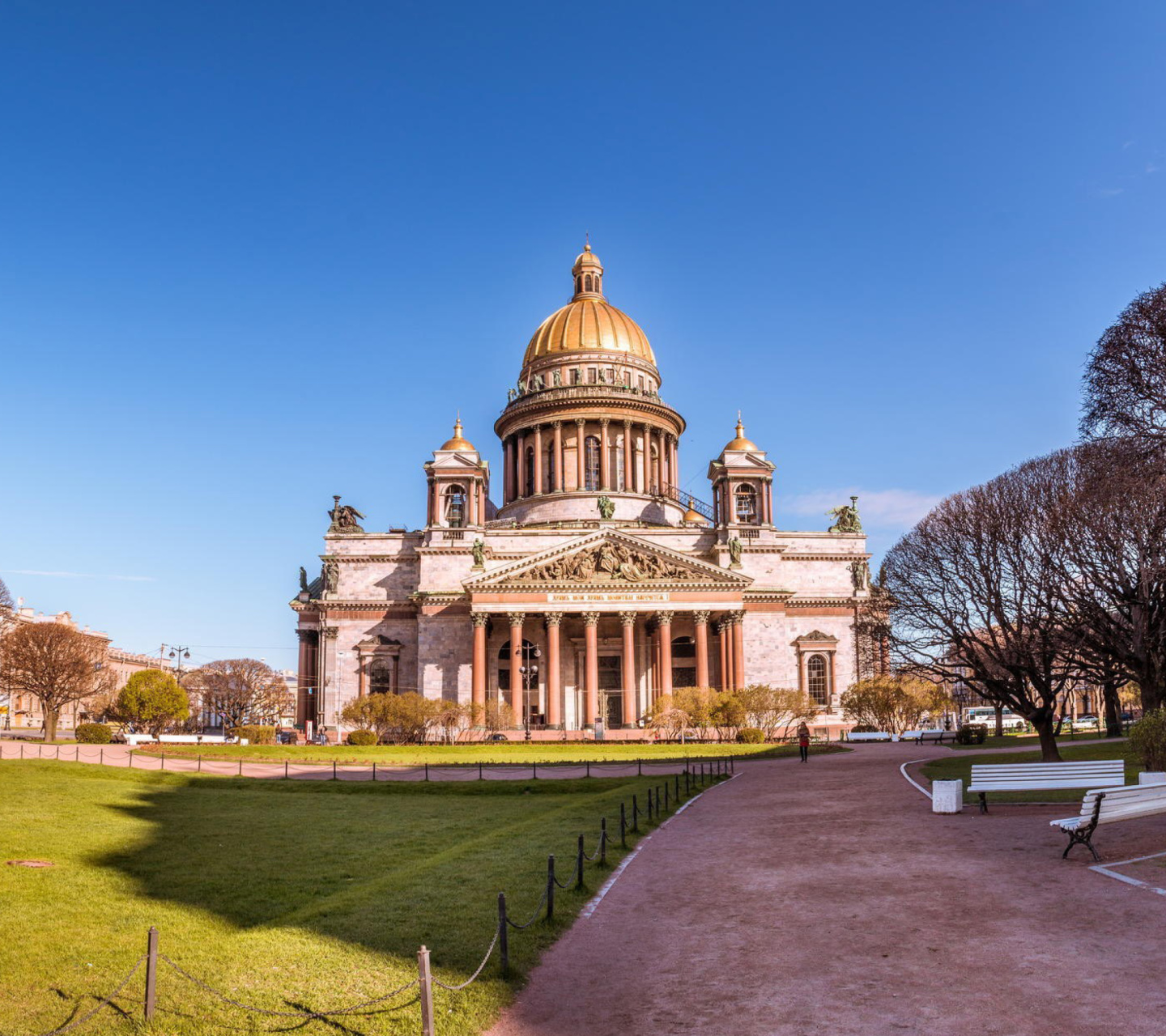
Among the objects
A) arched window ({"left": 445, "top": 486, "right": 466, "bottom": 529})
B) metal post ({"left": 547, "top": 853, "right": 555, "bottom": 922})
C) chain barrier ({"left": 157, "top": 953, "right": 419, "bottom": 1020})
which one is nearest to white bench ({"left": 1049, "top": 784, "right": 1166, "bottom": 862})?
metal post ({"left": 547, "top": 853, "right": 555, "bottom": 922})

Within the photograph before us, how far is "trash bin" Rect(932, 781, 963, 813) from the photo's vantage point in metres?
23.5

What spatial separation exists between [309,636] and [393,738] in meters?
20.8

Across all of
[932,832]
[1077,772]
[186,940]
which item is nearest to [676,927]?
[186,940]

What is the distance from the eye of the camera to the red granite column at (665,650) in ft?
228

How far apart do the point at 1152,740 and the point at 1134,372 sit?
9.46 metres

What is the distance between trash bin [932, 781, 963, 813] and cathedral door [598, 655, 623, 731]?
1941 inches

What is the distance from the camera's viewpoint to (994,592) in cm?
4038

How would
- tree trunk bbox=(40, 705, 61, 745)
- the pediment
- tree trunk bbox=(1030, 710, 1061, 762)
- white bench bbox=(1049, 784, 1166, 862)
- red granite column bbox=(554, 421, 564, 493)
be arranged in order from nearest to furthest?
white bench bbox=(1049, 784, 1166, 862)
tree trunk bbox=(1030, 710, 1061, 762)
tree trunk bbox=(40, 705, 61, 745)
the pediment
red granite column bbox=(554, 421, 564, 493)

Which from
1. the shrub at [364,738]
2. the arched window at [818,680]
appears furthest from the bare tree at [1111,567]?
the shrub at [364,738]

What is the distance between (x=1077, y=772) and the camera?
2303 cm

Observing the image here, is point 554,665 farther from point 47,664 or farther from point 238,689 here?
point 238,689

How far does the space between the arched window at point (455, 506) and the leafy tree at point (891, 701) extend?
96.3ft

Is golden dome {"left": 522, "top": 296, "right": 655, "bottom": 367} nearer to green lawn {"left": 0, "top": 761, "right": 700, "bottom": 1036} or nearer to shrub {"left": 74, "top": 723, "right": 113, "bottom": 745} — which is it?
shrub {"left": 74, "top": 723, "right": 113, "bottom": 745}

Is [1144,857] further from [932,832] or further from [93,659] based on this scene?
[93,659]
